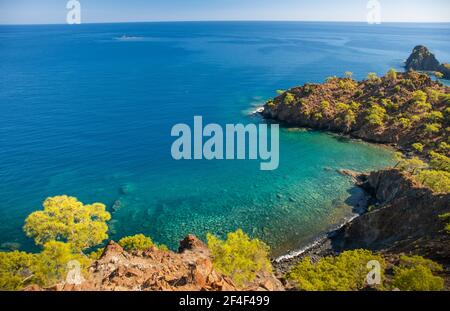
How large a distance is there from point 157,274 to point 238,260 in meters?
10.3

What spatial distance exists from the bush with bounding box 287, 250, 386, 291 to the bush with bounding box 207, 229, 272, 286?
4234 millimetres

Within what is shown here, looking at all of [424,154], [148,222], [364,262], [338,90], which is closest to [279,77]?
[338,90]

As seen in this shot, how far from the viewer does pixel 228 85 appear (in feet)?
533

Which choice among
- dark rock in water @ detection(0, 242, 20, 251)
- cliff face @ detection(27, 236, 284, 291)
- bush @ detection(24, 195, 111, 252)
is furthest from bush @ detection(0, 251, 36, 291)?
dark rock in water @ detection(0, 242, 20, 251)

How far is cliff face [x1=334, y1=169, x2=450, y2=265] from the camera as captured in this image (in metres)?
42.2

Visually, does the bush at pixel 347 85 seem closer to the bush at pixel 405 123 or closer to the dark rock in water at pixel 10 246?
the bush at pixel 405 123

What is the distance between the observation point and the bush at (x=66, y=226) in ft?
151

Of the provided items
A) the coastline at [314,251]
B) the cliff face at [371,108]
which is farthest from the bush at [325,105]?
the coastline at [314,251]

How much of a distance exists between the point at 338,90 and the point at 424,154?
45.2 m

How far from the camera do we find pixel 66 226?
152 feet

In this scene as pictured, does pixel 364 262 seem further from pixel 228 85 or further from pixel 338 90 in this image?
pixel 228 85

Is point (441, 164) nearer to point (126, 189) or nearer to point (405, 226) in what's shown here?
point (405, 226)

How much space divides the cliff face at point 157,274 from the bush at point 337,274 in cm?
312

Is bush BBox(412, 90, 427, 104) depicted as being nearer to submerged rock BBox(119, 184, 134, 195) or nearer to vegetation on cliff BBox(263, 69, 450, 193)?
vegetation on cliff BBox(263, 69, 450, 193)
